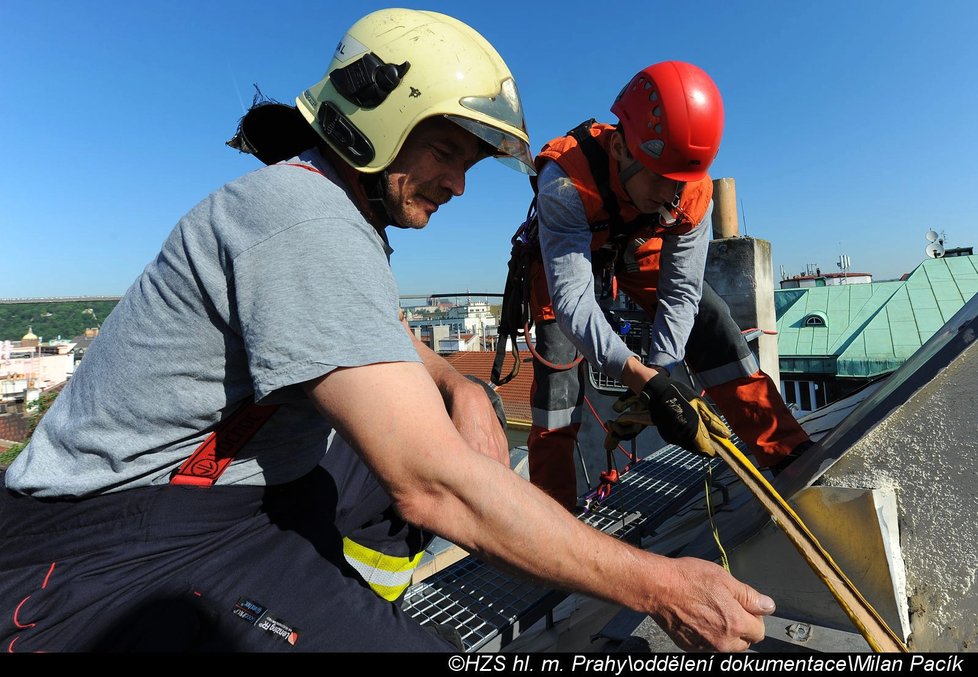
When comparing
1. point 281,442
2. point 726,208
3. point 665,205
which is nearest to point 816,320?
point 726,208

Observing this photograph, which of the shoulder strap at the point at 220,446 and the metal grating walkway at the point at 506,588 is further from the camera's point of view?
the metal grating walkway at the point at 506,588

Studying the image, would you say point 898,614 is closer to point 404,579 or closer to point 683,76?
point 404,579

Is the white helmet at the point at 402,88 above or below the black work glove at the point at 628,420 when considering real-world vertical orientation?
above

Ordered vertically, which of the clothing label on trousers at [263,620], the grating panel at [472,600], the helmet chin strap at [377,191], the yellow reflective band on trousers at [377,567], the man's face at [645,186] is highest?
the man's face at [645,186]

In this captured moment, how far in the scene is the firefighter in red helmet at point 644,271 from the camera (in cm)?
257

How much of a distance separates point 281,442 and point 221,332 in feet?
1.36

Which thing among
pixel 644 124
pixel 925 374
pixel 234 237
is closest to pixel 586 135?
pixel 644 124

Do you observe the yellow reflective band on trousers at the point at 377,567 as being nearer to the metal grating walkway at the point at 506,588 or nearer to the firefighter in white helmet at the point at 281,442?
the metal grating walkway at the point at 506,588

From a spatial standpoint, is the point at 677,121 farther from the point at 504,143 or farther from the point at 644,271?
the point at 504,143

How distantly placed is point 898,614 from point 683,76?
7.56 feet

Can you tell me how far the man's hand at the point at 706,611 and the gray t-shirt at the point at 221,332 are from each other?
2.65 ft

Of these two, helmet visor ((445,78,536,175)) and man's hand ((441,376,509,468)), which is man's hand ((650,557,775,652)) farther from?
helmet visor ((445,78,536,175))

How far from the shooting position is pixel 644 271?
10.9 feet

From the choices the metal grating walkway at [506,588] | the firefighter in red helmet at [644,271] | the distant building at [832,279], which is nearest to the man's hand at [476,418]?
the metal grating walkway at [506,588]
